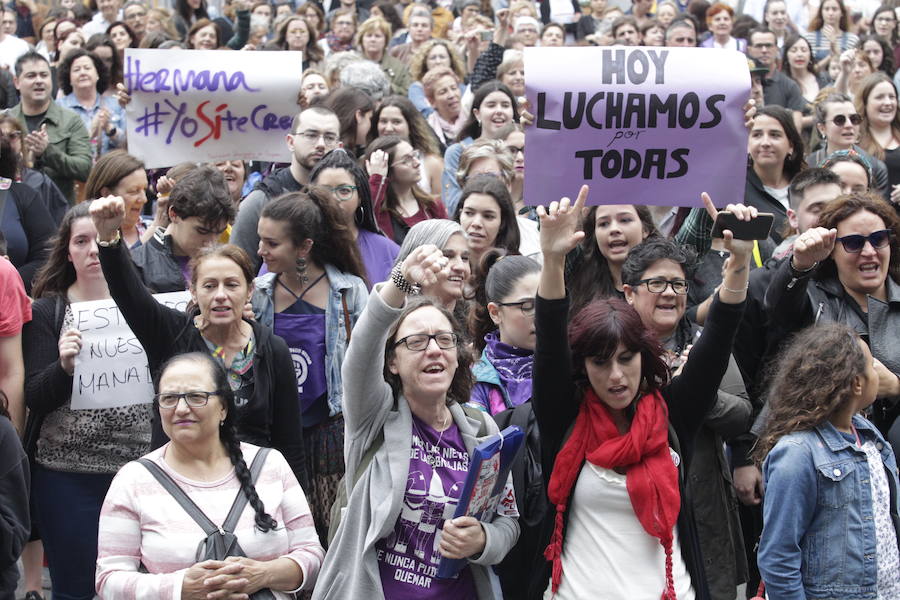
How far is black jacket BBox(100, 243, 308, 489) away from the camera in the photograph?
5.03 metres

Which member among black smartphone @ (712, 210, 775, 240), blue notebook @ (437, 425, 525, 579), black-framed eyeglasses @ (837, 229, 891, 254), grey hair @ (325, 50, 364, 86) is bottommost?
blue notebook @ (437, 425, 525, 579)

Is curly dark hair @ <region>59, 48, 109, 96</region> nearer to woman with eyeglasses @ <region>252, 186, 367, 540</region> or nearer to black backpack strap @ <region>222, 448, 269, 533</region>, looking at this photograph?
woman with eyeglasses @ <region>252, 186, 367, 540</region>

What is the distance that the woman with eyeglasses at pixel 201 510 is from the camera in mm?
4129

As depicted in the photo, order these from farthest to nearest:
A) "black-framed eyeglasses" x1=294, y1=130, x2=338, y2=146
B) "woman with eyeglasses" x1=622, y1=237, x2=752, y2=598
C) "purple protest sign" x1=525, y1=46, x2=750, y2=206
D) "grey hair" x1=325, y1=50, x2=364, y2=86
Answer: "grey hair" x1=325, y1=50, x2=364, y2=86 → "black-framed eyeglasses" x1=294, y1=130, x2=338, y2=146 → "purple protest sign" x1=525, y1=46, x2=750, y2=206 → "woman with eyeglasses" x1=622, y1=237, x2=752, y2=598

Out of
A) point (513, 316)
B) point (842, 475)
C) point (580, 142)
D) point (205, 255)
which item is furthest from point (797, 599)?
point (205, 255)

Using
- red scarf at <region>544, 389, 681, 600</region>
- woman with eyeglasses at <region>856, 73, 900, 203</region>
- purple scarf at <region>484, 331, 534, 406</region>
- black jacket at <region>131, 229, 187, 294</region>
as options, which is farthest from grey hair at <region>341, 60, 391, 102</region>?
red scarf at <region>544, 389, 681, 600</region>

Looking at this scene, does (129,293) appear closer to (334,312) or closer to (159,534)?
(334,312)

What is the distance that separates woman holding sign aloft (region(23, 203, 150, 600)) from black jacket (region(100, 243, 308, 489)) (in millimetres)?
532

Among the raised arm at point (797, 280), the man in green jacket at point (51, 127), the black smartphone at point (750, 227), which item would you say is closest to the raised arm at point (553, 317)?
the black smartphone at point (750, 227)

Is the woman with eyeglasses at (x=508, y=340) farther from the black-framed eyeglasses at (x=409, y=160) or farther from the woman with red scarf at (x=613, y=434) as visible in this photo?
the black-framed eyeglasses at (x=409, y=160)

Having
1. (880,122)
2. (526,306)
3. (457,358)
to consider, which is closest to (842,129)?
(880,122)

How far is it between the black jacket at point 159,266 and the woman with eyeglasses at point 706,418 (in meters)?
2.14

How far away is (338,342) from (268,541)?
1.45m

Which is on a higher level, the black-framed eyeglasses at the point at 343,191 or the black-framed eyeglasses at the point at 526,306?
the black-framed eyeglasses at the point at 343,191
